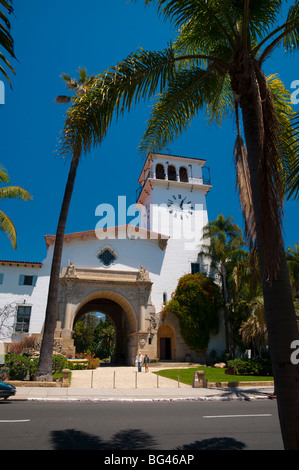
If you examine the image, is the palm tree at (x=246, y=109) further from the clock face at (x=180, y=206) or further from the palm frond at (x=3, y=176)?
the clock face at (x=180, y=206)

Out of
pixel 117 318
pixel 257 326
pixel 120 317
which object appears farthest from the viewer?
pixel 117 318

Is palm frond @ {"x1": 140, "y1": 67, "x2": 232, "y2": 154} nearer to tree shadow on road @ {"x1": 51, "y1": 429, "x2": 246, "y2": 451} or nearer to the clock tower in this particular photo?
tree shadow on road @ {"x1": 51, "y1": 429, "x2": 246, "y2": 451}

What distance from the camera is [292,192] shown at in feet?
17.9

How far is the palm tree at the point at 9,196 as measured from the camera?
1730 cm

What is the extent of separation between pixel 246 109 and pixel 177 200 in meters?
34.1

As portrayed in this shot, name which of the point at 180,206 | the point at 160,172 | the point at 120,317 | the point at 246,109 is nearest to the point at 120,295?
the point at 120,317

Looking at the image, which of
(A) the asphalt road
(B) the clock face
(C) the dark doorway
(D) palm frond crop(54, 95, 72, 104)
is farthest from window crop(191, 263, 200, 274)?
(A) the asphalt road

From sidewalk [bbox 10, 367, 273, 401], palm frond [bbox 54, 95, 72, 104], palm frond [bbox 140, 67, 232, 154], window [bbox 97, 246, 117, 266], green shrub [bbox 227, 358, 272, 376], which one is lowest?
sidewalk [bbox 10, 367, 273, 401]

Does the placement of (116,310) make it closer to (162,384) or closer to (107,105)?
(162,384)

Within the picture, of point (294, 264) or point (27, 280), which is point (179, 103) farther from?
point (27, 280)

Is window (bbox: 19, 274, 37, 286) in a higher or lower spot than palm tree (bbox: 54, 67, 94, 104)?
lower

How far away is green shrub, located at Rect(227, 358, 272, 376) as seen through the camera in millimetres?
21578

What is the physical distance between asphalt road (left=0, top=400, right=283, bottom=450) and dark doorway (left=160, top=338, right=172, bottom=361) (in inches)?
856

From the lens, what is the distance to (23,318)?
27.8m
